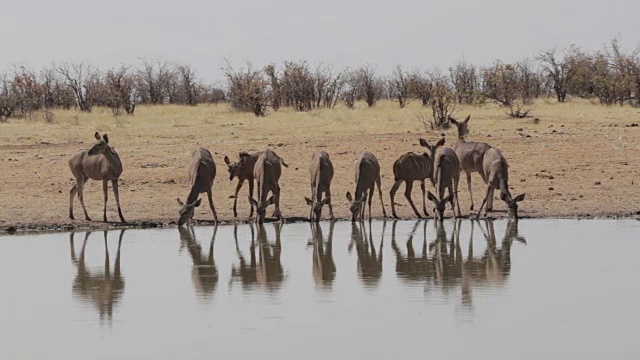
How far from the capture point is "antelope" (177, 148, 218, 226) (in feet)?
65.4

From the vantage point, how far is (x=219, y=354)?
9578mm

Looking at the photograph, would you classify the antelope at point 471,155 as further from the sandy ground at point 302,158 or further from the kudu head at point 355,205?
the kudu head at point 355,205

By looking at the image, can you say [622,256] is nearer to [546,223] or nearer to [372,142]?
[546,223]

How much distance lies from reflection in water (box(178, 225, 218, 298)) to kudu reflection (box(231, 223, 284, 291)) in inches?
10.9

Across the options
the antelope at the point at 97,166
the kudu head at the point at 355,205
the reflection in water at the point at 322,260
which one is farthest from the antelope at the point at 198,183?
the kudu head at the point at 355,205

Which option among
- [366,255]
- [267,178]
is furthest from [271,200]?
[366,255]

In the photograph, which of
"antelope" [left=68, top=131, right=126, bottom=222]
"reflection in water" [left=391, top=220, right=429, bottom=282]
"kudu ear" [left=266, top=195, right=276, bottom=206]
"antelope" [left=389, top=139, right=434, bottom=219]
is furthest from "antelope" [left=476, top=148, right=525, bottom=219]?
"antelope" [left=68, top=131, right=126, bottom=222]

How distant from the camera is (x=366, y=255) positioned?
52.4 feet

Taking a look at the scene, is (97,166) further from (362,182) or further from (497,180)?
(497,180)

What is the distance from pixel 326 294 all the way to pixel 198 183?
8.51 meters

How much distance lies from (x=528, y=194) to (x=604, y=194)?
1.40 meters

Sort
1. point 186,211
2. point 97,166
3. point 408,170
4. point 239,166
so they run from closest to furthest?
point 186,211
point 97,166
point 408,170
point 239,166

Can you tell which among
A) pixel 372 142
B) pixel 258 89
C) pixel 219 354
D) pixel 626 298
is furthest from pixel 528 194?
pixel 258 89

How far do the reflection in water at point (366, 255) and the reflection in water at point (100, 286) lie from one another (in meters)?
2.72
